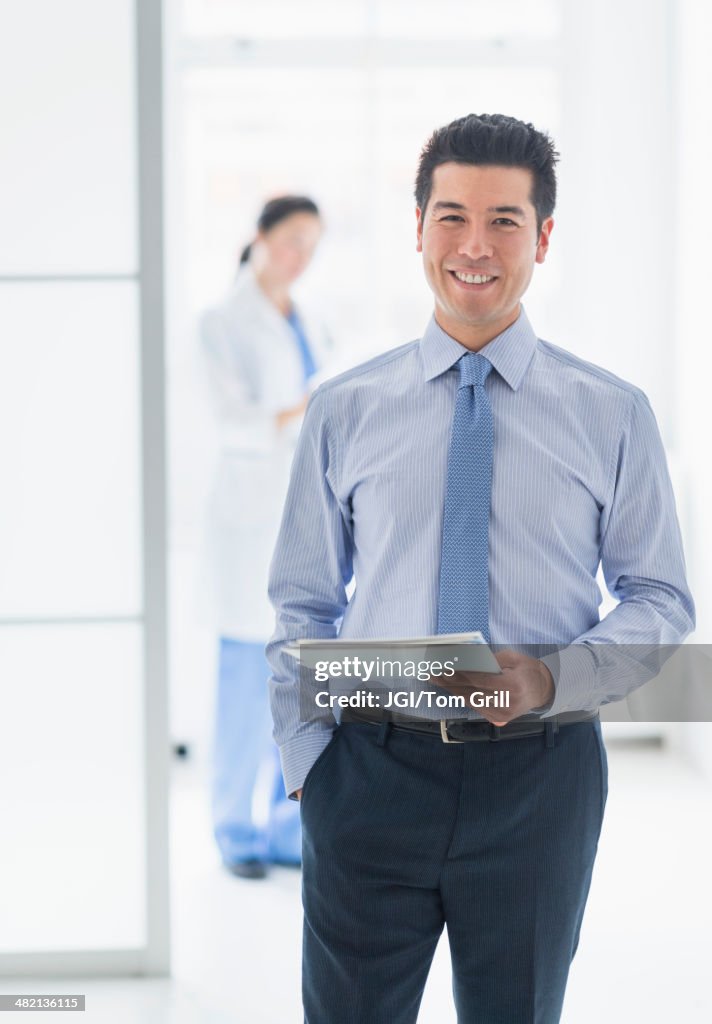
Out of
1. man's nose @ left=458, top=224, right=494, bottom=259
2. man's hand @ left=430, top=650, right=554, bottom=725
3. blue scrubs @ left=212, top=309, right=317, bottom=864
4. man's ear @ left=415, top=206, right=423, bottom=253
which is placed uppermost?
man's ear @ left=415, top=206, right=423, bottom=253

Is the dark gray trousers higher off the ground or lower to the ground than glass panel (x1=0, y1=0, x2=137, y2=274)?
lower

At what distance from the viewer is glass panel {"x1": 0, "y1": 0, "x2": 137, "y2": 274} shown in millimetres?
2229

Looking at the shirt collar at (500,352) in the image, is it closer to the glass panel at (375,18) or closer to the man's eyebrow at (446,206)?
the man's eyebrow at (446,206)

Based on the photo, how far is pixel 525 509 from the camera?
4.41ft

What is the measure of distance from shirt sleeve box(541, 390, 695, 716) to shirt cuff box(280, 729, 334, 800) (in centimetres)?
29

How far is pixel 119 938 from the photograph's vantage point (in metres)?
2.38

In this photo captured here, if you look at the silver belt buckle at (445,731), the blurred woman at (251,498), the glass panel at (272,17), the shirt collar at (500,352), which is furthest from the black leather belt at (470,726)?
the glass panel at (272,17)

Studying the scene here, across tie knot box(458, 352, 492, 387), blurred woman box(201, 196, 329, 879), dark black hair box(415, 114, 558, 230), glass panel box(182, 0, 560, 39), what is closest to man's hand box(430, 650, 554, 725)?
tie knot box(458, 352, 492, 387)

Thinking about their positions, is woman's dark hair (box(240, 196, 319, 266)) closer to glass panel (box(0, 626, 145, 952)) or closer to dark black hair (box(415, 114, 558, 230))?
glass panel (box(0, 626, 145, 952))

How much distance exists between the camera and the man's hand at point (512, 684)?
3.99 feet

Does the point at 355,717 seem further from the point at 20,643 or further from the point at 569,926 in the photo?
the point at 20,643

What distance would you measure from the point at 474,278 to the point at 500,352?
0.10 m

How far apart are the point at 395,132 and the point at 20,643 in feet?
8.93

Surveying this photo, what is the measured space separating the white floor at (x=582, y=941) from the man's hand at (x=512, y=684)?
1.28 m
